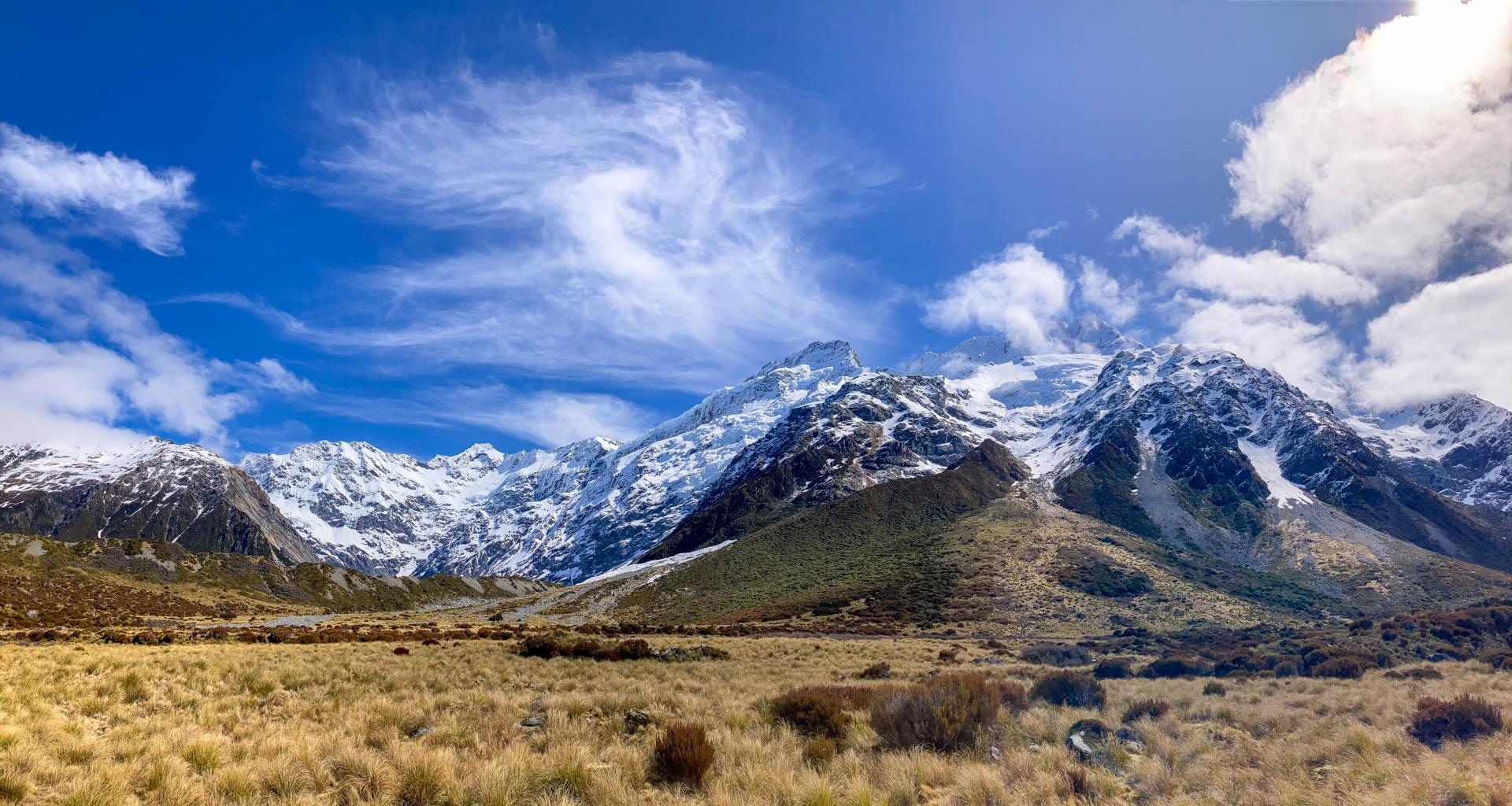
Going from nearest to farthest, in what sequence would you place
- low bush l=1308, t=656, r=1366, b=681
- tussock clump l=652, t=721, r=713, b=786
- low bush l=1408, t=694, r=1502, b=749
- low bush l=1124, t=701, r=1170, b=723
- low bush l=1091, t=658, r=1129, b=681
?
1. tussock clump l=652, t=721, r=713, b=786
2. low bush l=1408, t=694, r=1502, b=749
3. low bush l=1124, t=701, r=1170, b=723
4. low bush l=1308, t=656, r=1366, b=681
5. low bush l=1091, t=658, r=1129, b=681

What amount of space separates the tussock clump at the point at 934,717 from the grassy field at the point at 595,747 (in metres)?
0.33

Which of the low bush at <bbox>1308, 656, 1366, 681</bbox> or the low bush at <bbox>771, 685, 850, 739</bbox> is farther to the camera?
the low bush at <bbox>1308, 656, 1366, 681</bbox>

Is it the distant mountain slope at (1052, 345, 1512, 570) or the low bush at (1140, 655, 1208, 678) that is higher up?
the distant mountain slope at (1052, 345, 1512, 570)

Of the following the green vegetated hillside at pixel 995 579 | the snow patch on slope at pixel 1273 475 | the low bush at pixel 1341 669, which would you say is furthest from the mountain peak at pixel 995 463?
the low bush at pixel 1341 669

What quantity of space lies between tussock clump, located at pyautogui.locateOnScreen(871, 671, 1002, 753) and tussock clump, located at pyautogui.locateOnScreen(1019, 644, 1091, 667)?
65.8ft

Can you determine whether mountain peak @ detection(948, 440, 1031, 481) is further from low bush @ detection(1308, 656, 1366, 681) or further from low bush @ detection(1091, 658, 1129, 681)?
low bush @ detection(1308, 656, 1366, 681)

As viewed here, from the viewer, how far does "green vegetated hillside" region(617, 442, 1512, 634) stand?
71.5 m

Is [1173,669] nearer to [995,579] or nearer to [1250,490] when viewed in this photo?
[995,579]

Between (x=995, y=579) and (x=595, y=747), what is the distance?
79.7 meters

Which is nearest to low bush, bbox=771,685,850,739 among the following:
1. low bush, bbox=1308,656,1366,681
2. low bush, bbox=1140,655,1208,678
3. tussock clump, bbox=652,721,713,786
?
tussock clump, bbox=652,721,713,786

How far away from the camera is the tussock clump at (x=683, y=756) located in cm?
845

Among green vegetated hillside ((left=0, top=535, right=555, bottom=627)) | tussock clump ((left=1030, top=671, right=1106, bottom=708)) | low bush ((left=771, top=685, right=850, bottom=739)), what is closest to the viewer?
low bush ((left=771, top=685, right=850, bottom=739))

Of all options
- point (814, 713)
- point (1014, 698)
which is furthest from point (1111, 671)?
point (814, 713)

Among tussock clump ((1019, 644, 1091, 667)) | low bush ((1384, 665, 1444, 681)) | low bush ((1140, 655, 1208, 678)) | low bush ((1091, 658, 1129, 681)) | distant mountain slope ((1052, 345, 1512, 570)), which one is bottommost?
tussock clump ((1019, 644, 1091, 667))
